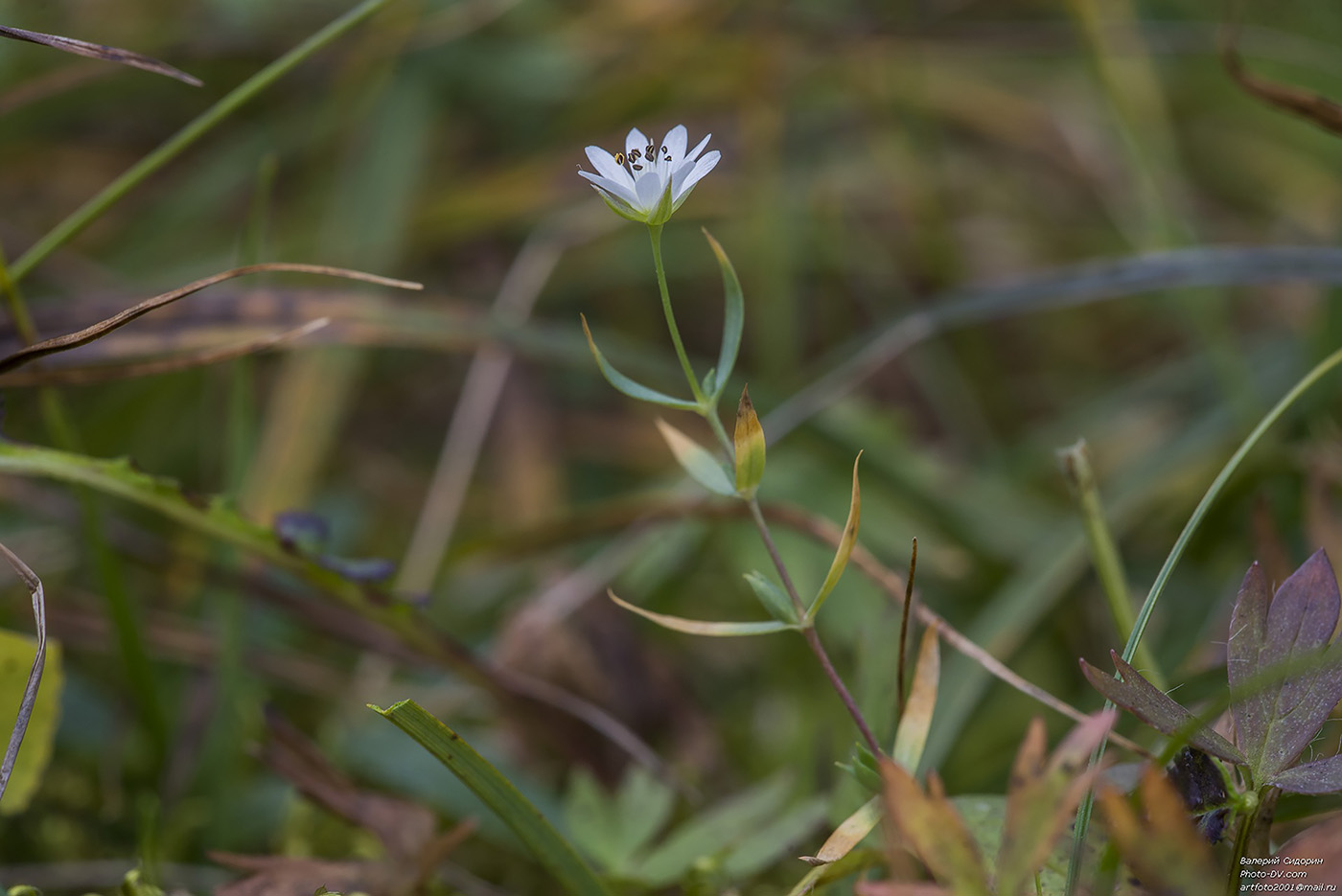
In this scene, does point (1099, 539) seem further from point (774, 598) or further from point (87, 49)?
point (87, 49)

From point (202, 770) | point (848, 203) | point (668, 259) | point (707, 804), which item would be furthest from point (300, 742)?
point (848, 203)

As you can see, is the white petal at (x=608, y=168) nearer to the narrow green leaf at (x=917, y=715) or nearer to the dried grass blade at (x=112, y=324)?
the dried grass blade at (x=112, y=324)

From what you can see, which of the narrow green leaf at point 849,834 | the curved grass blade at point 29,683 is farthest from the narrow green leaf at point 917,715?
the curved grass blade at point 29,683

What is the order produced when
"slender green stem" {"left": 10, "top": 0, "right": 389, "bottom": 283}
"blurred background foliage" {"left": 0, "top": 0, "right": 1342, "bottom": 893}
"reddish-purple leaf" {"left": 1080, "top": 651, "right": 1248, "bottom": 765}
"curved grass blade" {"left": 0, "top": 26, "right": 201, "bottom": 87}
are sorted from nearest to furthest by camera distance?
"reddish-purple leaf" {"left": 1080, "top": 651, "right": 1248, "bottom": 765}, "curved grass blade" {"left": 0, "top": 26, "right": 201, "bottom": 87}, "slender green stem" {"left": 10, "top": 0, "right": 389, "bottom": 283}, "blurred background foliage" {"left": 0, "top": 0, "right": 1342, "bottom": 893}

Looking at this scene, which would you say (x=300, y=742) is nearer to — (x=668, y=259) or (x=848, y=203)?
(x=668, y=259)

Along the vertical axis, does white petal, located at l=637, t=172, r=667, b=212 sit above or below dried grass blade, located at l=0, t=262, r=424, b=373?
above

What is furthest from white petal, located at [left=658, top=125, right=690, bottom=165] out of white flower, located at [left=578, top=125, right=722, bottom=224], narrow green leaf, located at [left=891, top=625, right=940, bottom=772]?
narrow green leaf, located at [left=891, top=625, right=940, bottom=772]

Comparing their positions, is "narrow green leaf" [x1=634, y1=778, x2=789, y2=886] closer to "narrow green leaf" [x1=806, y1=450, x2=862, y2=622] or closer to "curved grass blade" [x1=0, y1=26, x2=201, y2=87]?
"narrow green leaf" [x1=806, y1=450, x2=862, y2=622]

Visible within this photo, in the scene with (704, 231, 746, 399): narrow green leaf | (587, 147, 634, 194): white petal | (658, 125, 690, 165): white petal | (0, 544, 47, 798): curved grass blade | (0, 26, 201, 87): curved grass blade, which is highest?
(0, 26, 201, 87): curved grass blade
